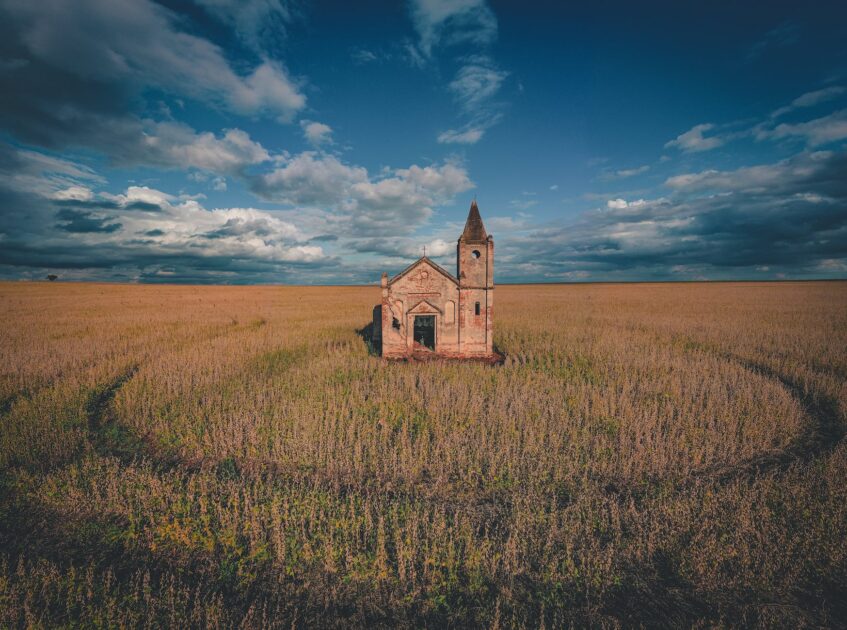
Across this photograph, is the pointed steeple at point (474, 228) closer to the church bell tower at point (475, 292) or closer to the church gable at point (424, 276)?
the church bell tower at point (475, 292)

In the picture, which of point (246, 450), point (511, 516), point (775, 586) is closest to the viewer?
point (775, 586)

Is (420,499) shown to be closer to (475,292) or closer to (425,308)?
(425,308)

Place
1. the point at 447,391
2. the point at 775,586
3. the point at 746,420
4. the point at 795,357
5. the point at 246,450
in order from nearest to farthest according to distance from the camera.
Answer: the point at 775,586 < the point at 246,450 < the point at 746,420 < the point at 447,391 < the point at 795,357

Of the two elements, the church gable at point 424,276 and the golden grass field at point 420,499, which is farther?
the church gable at point 424,276

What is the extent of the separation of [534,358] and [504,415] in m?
8.73

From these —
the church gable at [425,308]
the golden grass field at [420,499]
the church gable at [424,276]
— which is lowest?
the golden grass field at [420,499]

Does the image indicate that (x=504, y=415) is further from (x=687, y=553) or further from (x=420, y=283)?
(x=420, y=283)

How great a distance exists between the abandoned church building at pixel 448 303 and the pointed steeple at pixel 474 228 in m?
0.07

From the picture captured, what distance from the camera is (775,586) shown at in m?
4.73

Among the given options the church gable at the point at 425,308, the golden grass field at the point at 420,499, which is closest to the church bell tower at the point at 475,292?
the church gable at the point at 425,308

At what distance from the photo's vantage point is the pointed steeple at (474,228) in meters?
18.5

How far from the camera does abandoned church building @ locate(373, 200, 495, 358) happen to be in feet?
59.2

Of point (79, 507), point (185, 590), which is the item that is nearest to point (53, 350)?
point (79, 507)

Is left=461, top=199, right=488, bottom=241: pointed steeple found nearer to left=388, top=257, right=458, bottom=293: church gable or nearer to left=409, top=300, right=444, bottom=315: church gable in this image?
left=388, top=257, right=458, bottom=293: church gable
